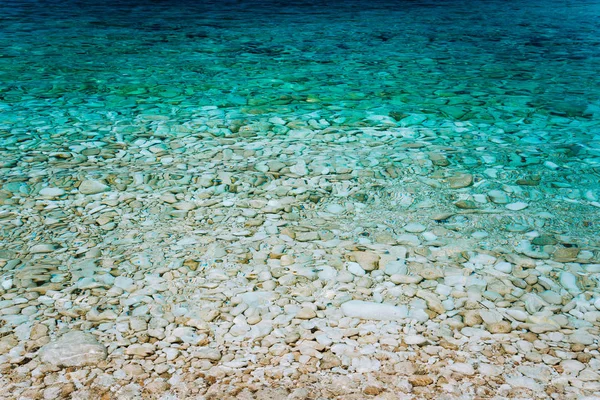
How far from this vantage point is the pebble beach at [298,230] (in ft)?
7.31

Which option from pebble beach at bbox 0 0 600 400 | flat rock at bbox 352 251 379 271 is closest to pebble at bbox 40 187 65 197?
A: pebble beach at bbox 0 0 600 400

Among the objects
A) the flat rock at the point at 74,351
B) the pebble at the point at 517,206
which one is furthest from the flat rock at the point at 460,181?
the flat rock at the point at 74,351

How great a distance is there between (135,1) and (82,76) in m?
5.39

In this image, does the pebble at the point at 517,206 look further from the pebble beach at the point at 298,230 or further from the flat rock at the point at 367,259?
the flat rock at the point at 367,259

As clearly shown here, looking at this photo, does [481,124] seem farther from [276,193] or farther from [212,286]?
[212,286]

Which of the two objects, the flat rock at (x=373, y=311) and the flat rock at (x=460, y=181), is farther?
the flat rock at (x=460, y=181)

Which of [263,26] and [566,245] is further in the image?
[263,26]

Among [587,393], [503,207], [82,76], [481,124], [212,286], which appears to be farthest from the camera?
[82,76]

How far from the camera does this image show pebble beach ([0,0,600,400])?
2229mm

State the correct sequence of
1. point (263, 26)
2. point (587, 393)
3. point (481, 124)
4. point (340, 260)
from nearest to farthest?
point (587, 393) < point (340, 260) < point (481, 124) < point (263, 26)

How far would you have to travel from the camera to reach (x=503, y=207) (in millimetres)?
3465

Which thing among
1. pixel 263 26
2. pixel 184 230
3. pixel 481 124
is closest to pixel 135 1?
pixel 263 26

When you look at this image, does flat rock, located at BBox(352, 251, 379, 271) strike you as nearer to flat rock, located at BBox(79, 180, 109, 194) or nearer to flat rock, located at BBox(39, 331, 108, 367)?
flat rock, located at BBox(39, 331, 108, 367)

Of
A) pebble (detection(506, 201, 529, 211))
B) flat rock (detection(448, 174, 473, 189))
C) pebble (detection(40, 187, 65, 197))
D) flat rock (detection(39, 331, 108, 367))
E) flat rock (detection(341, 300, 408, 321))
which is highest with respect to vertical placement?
pebble (detection(40, 187, 65, 197))
